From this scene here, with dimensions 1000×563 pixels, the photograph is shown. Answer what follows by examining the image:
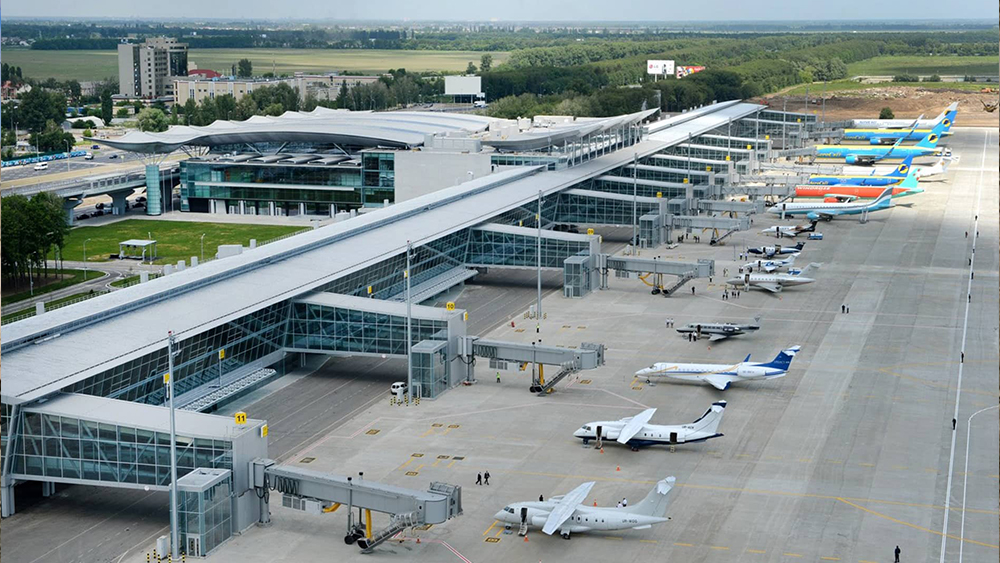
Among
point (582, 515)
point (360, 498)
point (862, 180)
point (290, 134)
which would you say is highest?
point (290, 134)

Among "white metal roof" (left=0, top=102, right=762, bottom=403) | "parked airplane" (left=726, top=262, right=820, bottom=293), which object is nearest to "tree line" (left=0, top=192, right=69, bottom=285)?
"white metal roof" (left=0, top=102, right=762, bottom=403)

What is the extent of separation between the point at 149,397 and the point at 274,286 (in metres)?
17.5

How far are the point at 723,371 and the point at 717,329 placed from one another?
45.5ft

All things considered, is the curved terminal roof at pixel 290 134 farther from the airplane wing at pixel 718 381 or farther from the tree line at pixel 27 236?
the airplane wing at pixel 718 381

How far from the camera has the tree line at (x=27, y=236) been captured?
121000 millimetres

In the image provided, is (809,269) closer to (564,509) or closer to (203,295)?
(203,295)

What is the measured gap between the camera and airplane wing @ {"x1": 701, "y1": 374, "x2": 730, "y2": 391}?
85.7 meters

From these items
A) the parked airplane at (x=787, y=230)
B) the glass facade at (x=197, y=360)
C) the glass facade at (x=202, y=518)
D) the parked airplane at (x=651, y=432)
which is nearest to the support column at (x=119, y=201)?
the parked airplane at (x=787, y=230)

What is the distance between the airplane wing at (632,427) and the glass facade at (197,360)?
92.7ft

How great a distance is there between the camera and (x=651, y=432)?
73.6 metres

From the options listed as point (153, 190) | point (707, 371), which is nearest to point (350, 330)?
point (707, 371)

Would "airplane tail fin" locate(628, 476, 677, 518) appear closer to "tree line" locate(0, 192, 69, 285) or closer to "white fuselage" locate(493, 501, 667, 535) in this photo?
"white fuselage" locate(493, 501, 667, 535)

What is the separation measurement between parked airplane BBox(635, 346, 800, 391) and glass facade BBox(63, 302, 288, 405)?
2742 cm

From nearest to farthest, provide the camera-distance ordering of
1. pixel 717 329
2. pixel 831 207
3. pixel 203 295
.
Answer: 1. pixel 203 295
2. pixel 717 329
3. pixel 831 207
